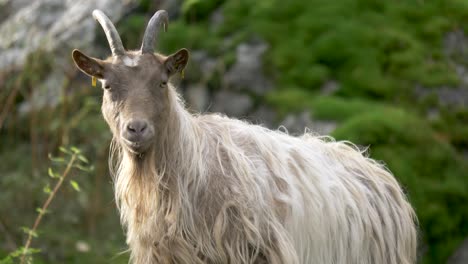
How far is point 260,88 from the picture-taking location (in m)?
12.7

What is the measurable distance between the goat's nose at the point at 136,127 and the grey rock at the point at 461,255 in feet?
18.7

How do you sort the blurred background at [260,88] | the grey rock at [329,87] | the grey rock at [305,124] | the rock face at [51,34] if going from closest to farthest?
the blurred background at [260,88]
the grey rock at [305,124]
the grey rock at [329,87]
the rock face at [51,34]

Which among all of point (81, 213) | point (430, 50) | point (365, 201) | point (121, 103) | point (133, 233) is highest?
point (121, 103)

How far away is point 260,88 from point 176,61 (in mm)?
6159

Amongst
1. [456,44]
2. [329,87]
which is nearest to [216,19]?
[329,87]

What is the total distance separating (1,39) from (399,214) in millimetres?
A: 8051

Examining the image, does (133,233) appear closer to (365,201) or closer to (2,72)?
(365,201)

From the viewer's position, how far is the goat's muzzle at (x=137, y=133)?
6098 mm

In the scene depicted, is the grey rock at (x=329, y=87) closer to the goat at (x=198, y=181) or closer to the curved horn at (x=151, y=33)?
the goat at (x=198, y=181)

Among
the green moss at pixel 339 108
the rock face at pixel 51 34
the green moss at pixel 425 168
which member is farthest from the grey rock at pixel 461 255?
the rock face at pixel 51 34

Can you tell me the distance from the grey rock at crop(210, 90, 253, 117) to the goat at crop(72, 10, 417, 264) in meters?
5.02

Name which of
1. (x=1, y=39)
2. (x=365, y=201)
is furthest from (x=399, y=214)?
(x=1, y=39)

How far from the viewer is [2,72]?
1288cm

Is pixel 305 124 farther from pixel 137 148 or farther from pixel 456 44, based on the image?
pixel 137 148
